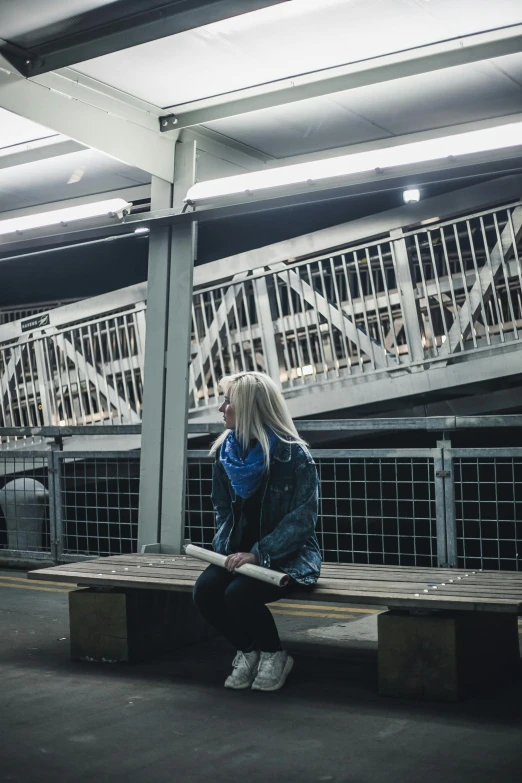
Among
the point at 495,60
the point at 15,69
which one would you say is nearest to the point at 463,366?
the point at 495,60

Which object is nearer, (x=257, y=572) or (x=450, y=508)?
(x=257, y=572)

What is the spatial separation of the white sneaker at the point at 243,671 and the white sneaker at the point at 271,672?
0.05 meters

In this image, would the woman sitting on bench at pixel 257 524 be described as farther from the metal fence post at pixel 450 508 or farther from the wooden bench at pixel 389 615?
the metal fence post at pixel 450 508

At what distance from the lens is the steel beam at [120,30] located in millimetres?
4746

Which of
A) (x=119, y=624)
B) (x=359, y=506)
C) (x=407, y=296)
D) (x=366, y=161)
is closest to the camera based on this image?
(x=119, y=624)

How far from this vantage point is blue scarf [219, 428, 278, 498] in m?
4.53

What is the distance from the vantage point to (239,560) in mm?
4434

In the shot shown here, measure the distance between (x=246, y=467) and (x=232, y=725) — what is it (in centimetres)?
127

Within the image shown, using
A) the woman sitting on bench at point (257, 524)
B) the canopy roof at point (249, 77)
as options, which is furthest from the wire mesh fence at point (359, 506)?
the canopy roof at point (249, 77)

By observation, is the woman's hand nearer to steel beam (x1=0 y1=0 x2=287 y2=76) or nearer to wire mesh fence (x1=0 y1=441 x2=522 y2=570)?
wire mesh fence (x1=0 y1=441 x2=522 y2=570)

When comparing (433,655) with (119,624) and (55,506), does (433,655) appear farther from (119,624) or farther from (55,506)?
(55,506)

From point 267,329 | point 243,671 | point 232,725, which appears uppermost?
point 267,329

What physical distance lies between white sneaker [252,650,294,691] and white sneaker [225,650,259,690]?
0.17 ft

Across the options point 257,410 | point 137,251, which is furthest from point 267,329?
point 257,410
